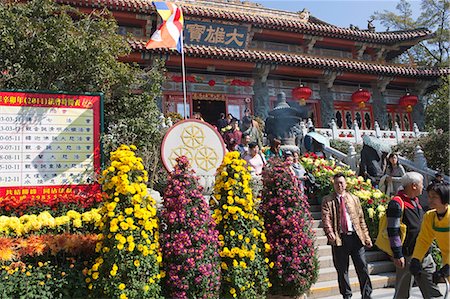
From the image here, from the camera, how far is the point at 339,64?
16.0 meters

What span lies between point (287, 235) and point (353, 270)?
196 centimetres

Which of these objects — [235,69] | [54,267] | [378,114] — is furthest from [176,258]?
[378,114]

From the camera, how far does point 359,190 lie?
775 cm

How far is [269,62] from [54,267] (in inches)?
489

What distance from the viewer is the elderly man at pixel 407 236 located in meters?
3.42

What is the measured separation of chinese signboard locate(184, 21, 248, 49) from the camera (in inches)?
619

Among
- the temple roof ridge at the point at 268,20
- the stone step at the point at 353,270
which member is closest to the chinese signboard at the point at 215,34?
the temple roof ridge at the point at 268,20

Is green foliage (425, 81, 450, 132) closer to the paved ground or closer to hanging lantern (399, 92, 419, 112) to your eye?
hanging lantern (399, 92, 419, 112)

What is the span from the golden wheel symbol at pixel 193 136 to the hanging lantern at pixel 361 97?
12741 millimetres

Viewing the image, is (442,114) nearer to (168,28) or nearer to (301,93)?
(301,93)

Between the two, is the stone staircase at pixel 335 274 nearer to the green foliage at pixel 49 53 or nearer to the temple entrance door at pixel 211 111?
the green foliage at pixel 49 53

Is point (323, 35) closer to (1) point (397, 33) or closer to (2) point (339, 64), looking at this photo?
(2) point (339, 64)

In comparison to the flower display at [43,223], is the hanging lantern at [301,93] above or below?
above

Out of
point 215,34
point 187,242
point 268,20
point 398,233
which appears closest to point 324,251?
point 398,233
